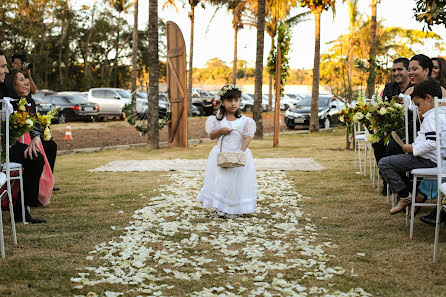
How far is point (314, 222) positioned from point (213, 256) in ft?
5.65

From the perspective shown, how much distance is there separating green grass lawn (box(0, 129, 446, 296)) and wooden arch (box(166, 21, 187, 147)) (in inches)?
215

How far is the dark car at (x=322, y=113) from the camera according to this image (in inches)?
1001

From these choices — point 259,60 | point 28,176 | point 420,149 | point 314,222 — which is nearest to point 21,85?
point 28,176

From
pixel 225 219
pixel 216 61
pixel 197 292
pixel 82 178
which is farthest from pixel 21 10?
pixel 216 61

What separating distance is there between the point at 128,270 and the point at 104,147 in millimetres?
12005

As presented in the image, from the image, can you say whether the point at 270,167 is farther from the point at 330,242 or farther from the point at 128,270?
the point at 128,270

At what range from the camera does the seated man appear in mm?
5238

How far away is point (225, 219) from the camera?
652cm

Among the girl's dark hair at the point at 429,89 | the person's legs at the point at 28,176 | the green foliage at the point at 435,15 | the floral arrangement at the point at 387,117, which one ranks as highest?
the green foliage at the point at 435,15

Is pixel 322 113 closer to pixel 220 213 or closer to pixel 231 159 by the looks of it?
pixel 220 213

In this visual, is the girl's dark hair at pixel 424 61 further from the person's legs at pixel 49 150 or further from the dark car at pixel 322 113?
the dark car at pixel 322 113

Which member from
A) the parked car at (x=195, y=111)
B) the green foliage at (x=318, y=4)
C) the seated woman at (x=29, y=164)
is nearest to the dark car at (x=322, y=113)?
the green foliage at (x=318, y=4)

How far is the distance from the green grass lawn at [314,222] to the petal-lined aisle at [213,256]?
0.45 feet

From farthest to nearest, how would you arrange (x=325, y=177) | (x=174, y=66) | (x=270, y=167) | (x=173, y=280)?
(x=174, y=66)
(x=270, y=167)
(x=325, y=177)
(x=173, y=280)
